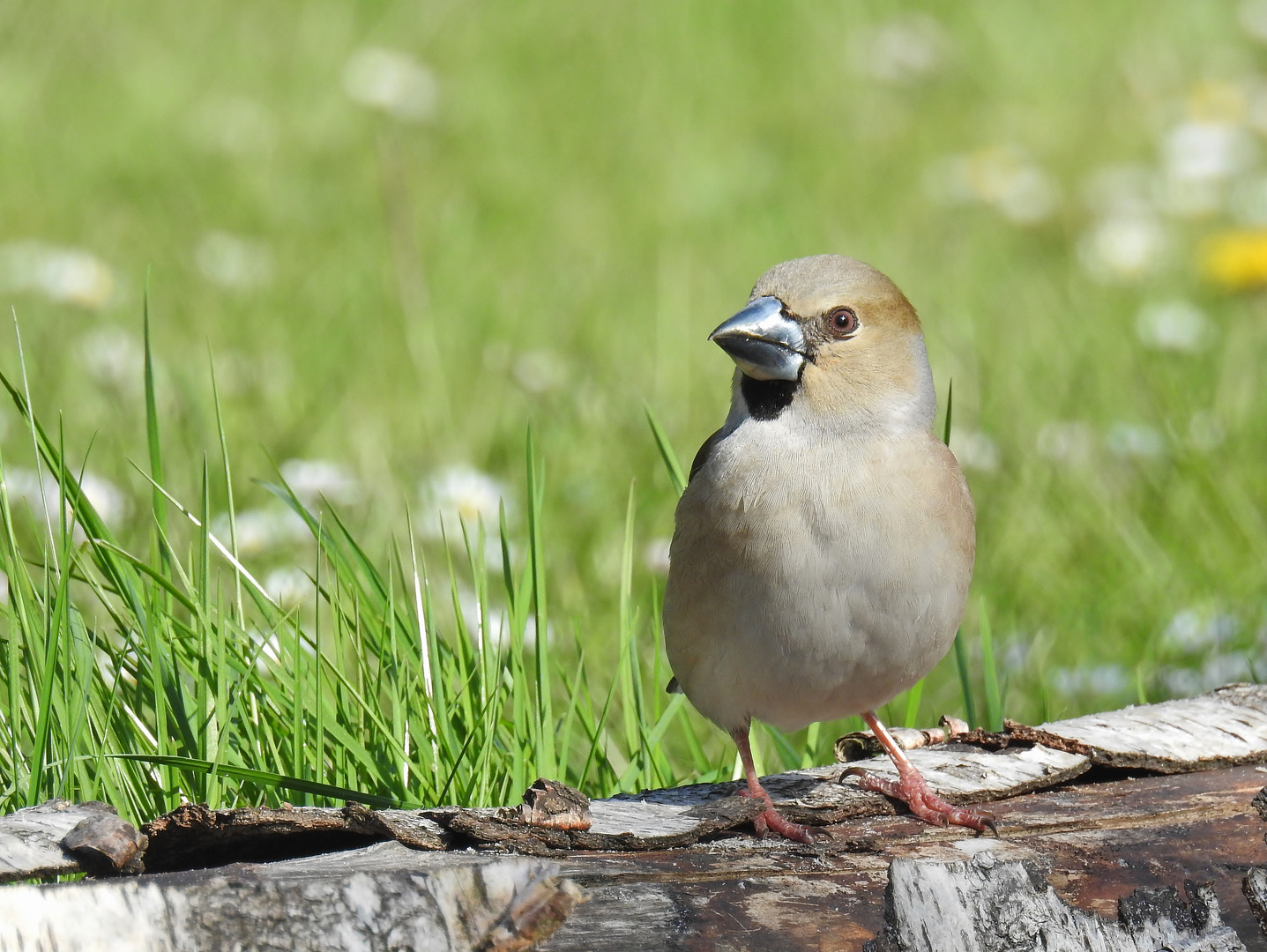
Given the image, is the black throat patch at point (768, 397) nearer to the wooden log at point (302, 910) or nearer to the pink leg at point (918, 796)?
the pink leg at point (918, 796)

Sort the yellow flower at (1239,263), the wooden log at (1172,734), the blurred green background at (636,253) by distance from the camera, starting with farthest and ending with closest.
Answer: the yellow flower at (1239,263) → the blurred green background at (636,253) → the wooden log at (1172,734)

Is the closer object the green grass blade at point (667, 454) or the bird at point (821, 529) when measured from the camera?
the bird at point (821, 529)

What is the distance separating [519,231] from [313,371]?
2395 mm

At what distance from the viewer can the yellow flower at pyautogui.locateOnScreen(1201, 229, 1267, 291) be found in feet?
24.2

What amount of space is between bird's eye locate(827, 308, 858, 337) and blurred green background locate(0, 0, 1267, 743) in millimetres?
876

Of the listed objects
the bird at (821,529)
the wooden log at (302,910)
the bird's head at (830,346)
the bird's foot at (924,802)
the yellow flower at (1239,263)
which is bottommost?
the bird's foot at (924,802)

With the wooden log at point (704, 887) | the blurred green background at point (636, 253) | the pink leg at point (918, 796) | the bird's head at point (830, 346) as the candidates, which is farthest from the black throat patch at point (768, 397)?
the wooden log at point (704, 887)

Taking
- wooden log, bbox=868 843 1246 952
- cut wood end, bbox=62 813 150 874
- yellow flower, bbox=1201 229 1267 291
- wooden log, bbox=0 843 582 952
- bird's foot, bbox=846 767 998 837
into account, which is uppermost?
yellow flower, bbox=1201 229 1267 291

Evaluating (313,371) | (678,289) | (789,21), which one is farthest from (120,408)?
(789,21)

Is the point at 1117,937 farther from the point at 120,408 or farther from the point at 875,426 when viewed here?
the point at 120,408

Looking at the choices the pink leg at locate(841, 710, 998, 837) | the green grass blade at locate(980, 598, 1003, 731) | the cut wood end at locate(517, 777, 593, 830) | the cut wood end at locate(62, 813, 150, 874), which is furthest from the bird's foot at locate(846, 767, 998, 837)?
the cut wood end at locate(62, 813, 150, 874)

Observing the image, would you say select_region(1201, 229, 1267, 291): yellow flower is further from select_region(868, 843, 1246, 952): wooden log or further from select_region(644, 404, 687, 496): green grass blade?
select_region(868, 843, 1246, 952): wooden log

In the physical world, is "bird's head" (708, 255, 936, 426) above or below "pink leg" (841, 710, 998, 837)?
above

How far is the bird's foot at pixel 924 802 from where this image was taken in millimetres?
2928
